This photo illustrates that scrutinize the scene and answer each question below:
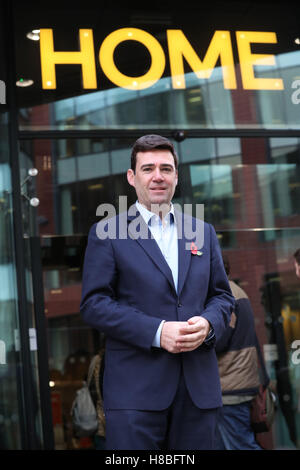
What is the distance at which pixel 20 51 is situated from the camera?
6.02 meters

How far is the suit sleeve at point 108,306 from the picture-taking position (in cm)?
293

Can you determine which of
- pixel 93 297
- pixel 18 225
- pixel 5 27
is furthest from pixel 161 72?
pixel 93 297

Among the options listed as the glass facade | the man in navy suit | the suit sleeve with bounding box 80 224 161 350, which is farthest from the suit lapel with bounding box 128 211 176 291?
the glass facade

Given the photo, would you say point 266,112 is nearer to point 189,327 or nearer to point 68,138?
point 68,138

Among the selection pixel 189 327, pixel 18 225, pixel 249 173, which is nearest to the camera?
pixel 189 327

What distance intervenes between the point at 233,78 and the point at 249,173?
0.84 metres

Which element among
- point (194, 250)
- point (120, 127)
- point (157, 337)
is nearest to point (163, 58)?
point (120, 127)

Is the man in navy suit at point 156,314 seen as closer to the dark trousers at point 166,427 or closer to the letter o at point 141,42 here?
the dark trousers at point 166,427

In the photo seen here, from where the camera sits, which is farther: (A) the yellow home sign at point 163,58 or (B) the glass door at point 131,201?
(A) the yellow home sign at point 163,58

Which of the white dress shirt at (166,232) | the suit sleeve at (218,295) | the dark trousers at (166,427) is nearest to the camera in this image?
the dark trousers at (166,427)

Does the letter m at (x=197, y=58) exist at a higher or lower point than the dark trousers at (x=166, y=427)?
higher

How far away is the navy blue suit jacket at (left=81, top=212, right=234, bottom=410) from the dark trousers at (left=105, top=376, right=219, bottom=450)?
3 centimetres

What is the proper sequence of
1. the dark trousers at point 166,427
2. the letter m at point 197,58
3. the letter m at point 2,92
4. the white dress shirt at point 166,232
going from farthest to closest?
the letter m at point 197,58 → the letter m at point 2,92 → the white dress shirt at point 166,232 → the dark trousers at point 166,427

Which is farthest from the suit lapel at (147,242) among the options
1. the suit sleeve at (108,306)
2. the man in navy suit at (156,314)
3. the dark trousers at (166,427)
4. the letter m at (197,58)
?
the letter m at (197,58)
